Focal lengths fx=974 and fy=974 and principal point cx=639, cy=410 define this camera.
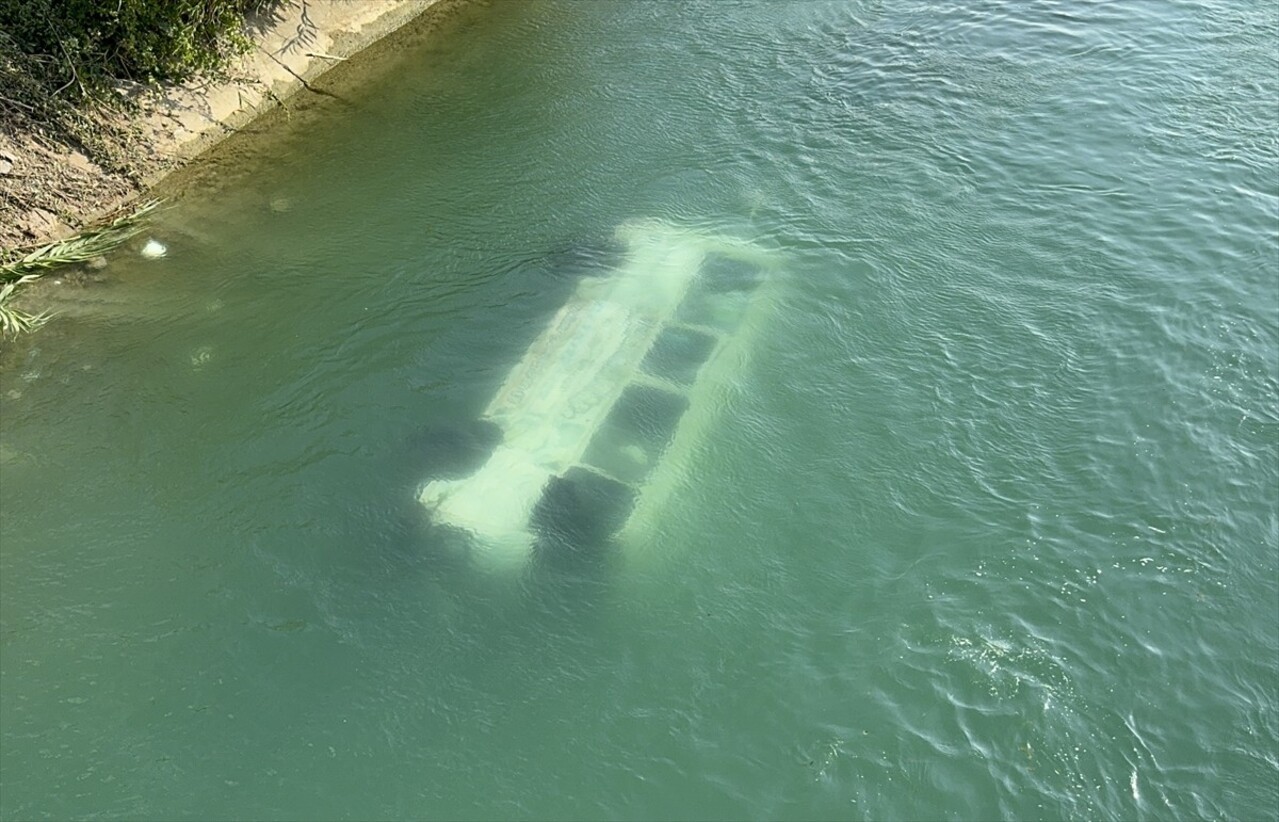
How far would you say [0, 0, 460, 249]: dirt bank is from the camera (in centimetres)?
1321

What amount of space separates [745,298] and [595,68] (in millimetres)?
7018

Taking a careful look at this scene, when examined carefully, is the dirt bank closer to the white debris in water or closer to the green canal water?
the green canal water

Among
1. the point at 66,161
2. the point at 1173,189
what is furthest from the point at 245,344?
the point at 1173,189

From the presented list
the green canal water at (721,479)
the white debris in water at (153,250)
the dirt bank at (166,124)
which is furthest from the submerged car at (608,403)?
the dirt bank at (166,124)

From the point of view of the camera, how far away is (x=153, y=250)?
1311cm

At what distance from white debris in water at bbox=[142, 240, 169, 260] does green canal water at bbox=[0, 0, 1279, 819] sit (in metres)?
0.19

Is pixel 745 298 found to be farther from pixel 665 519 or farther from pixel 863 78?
pixel 863 78

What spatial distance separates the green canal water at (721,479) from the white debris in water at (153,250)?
0.62ft

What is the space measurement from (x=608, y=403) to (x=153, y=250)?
7.28 metres

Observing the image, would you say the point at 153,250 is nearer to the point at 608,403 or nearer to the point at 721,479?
the point at 608,403

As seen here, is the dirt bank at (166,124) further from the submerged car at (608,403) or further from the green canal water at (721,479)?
the submerged car at (608,403)

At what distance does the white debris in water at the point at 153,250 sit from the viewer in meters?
13.0

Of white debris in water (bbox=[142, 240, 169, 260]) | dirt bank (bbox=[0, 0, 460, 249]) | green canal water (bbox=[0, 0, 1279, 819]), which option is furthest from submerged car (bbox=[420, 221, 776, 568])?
dirt bank (bbox=[0, 0, 460, 249])

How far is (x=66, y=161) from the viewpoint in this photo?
13.7 metres
